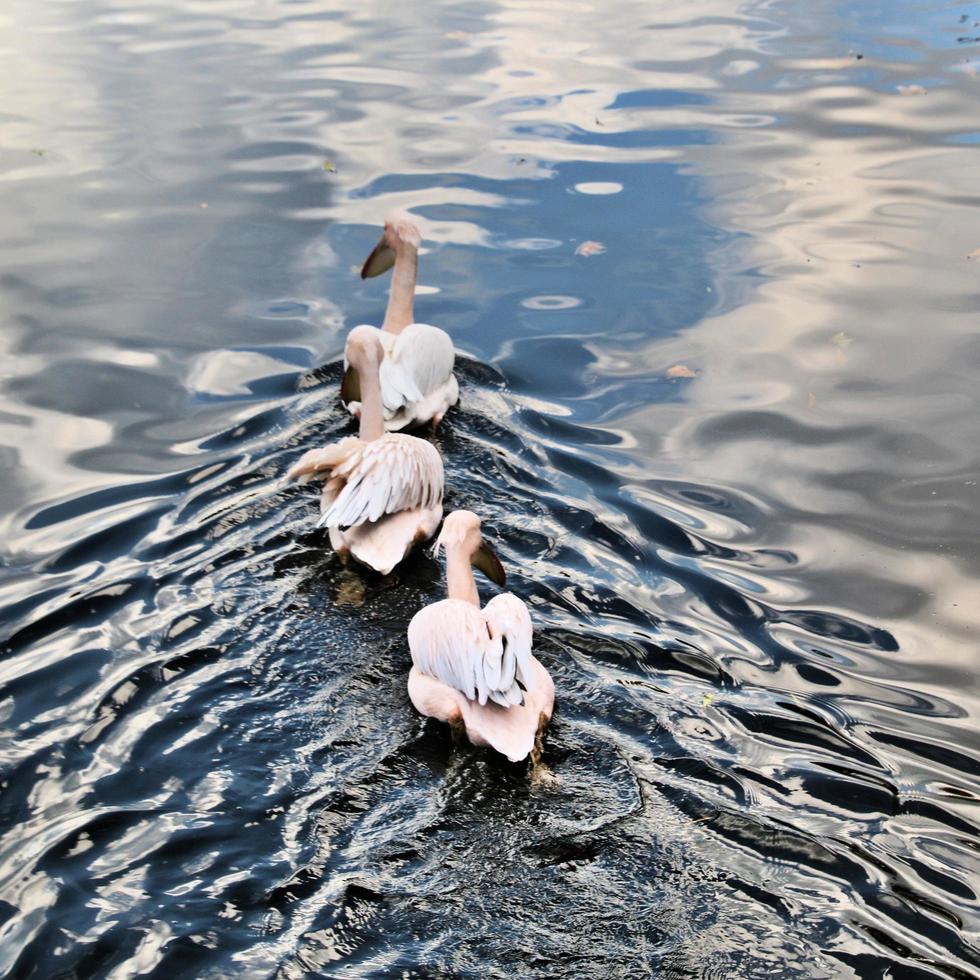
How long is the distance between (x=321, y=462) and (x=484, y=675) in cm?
205

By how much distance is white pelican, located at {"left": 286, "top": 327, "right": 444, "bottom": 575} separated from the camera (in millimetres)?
7016

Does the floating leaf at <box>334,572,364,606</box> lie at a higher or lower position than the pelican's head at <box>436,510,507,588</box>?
lower

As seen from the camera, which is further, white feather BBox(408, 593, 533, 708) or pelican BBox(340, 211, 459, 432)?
pelican BBox(340, 211, 459, 432)

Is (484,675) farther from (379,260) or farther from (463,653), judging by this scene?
(379,260)

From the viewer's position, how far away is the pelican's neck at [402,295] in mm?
9172

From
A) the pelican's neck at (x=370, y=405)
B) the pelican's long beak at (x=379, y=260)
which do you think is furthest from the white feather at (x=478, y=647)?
the pelican's long beak at (x=379, y=260)

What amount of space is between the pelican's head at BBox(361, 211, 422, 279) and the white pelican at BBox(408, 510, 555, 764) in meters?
3.99

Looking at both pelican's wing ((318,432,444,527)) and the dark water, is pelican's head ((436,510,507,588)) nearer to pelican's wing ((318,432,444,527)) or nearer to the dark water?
the dark water

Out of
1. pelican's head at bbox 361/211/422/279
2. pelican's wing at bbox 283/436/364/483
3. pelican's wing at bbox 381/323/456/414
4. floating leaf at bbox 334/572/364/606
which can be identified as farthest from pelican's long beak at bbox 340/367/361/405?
floating leaf at bbox 334/572/364/606

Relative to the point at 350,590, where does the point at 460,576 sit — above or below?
above

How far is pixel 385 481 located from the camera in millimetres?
7113

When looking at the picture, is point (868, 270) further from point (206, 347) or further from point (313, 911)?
point (313, 911)

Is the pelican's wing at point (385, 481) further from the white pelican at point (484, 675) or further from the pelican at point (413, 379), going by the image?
the white pelican at point (484, 675)

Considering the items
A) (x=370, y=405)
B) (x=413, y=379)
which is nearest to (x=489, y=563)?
(x=370, y=405)
